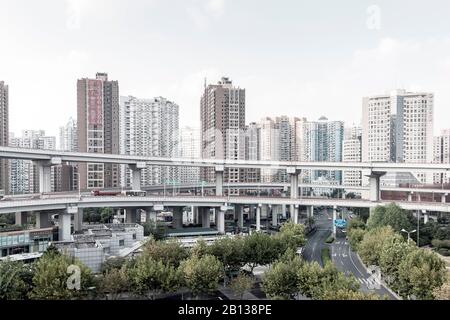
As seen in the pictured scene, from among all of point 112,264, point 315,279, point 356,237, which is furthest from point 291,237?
point 112,264

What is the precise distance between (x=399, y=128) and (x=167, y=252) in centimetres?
3324

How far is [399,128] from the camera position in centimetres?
3888

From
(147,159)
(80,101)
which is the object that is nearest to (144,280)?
(147,159)

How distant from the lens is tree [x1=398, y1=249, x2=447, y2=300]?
956 cm

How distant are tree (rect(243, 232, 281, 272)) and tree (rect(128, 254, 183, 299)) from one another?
3693 millimetres

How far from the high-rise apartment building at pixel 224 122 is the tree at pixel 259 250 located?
2119 cm

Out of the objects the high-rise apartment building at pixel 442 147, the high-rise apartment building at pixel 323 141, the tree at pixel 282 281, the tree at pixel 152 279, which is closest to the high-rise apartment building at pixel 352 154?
the high-rise apartment building at pixel 323 141

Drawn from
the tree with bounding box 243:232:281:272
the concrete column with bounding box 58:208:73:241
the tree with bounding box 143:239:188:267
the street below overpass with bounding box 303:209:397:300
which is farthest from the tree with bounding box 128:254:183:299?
the concrete column with bounding box 58:208:73:241

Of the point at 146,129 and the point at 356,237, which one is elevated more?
the point at 146,129

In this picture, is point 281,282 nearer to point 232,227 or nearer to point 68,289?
point 68,289

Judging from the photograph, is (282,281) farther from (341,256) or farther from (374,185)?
(374,185)

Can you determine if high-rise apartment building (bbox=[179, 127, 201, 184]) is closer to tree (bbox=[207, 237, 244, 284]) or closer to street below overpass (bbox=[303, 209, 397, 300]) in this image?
street below overpass (bbox=[303, 209, 397, 300])
